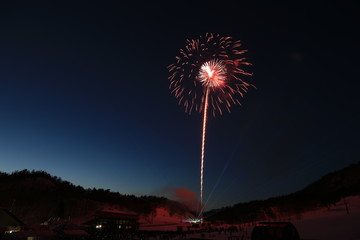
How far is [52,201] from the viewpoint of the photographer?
8888 centimetres

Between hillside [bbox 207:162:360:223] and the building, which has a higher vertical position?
hillside [bbox 207:162:360:223]

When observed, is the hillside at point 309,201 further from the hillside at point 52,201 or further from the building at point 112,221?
the building at point 112,221

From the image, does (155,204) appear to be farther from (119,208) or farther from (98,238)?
(98,238)

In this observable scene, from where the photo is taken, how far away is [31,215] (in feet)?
267

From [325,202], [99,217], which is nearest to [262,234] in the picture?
[99,217]

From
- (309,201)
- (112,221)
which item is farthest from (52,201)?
(309,201)

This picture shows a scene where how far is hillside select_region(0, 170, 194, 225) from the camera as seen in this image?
8275cm

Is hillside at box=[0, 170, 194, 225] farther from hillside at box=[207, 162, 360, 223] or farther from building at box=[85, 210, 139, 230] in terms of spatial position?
hillside at box=[207, 162, 360, 223]

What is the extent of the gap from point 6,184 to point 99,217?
2643 inches

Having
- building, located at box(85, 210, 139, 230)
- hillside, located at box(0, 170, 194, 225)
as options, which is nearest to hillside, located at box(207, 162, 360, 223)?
hillside, located at box(0, 170, 194, 225)

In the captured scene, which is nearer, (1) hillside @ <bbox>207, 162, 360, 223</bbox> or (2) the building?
(2) the building

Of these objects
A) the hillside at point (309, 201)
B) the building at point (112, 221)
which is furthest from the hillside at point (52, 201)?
the hillside at point (309, 201)

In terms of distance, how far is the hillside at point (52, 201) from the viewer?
82.8 m

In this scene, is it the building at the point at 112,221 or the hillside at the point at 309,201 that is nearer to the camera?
the building at the point at 112,221
